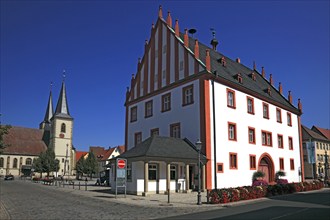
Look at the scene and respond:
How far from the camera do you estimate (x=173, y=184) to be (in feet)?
93.4

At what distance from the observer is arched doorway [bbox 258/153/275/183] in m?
37.8

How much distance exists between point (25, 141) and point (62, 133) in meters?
14.9

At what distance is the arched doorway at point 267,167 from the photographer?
3781 cm

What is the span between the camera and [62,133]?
9744cm

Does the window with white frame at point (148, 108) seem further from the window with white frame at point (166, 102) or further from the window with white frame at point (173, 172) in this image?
the window with white frame at point (173, 172)

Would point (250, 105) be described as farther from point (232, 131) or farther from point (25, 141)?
point (25, 141)

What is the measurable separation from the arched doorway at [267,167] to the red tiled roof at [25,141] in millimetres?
80676

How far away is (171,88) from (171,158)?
35.1 ft

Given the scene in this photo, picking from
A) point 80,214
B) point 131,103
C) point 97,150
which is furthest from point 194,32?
point 97,150

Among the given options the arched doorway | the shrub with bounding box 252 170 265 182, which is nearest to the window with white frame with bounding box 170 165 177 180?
the shrub with bounding box 252 170 265 182

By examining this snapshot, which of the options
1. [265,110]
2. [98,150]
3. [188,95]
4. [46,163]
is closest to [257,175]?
[265,110]

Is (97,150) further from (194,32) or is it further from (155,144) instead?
(155,144)

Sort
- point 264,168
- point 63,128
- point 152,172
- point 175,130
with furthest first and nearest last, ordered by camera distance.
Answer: point 63,128 → point 264,168 → point 175,130 → point 152,172

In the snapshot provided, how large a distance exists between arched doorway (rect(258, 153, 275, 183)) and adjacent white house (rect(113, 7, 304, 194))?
70mm
